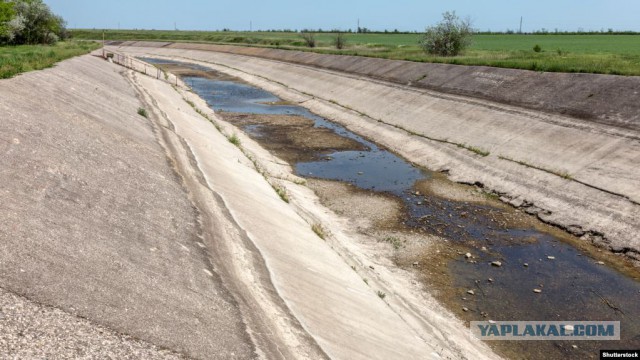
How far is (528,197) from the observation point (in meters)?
23.7

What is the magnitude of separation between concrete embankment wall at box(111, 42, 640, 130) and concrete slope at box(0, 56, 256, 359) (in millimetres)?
25291

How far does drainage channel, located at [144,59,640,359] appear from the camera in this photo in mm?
14344

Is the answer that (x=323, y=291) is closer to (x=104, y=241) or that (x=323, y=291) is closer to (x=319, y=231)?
(x=104, y=241)

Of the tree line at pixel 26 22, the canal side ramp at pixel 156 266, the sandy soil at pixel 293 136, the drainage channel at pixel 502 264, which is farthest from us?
the tree line at pixel 26 22

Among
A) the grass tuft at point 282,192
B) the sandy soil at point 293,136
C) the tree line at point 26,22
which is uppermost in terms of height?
the tree line at point 26,22

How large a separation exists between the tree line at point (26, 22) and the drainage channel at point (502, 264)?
167 feet

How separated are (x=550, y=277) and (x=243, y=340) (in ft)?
41.7

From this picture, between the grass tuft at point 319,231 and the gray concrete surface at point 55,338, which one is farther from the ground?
the gray concrete surface at point 55,338

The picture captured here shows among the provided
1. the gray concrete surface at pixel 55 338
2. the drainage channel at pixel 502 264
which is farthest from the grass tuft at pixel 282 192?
the gray concrete surface at pixel 55 338

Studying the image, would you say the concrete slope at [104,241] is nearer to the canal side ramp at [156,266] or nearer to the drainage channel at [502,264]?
the canal side ramp at [156,266]

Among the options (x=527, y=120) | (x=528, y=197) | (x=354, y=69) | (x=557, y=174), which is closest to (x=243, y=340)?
(x=528, y=197)

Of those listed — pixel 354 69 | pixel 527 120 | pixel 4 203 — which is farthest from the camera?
pixel 354 69

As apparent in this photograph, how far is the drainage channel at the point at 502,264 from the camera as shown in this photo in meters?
14.3

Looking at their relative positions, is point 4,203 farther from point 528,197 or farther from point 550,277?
point 528,197
